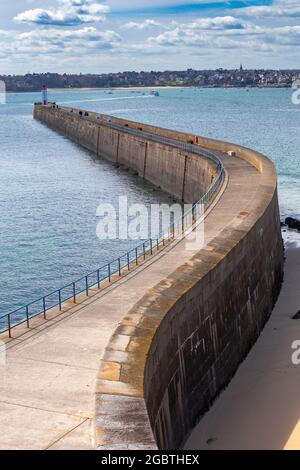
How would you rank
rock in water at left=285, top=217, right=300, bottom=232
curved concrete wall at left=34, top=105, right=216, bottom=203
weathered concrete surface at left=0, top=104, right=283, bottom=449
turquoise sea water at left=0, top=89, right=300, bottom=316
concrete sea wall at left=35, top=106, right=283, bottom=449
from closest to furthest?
weathered concrete surface at left=0, top=104, right=283, bottom=449, concrete sea wall at left=35, top=106, right=283, bottom=449, turquoise sea water at left=0, top=89, right=300, bottom=316, rock in water at left=285, top=217, right=300, bottom=232, curved concrete wall at left=34, top=105, right=216, bottom=203

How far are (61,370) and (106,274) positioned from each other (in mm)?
15529

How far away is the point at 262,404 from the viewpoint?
1741 cm

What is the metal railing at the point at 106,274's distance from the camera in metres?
17.4

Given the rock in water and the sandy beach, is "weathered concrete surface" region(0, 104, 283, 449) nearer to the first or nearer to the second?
the sandy beach

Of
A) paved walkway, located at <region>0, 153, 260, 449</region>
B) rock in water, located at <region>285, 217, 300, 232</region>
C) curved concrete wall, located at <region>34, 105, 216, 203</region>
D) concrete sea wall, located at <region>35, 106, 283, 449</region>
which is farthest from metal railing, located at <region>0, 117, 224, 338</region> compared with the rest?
rock in water, located at <region>285, 217, 300, 232</region>

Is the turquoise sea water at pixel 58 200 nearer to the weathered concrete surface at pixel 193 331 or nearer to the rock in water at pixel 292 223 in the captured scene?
the rock in water at pixel 292 223

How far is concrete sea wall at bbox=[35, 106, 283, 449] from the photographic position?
11.8 m

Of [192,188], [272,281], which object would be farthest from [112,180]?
[272,281]

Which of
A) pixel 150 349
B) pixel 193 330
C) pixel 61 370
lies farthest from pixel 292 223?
pixel 61 370

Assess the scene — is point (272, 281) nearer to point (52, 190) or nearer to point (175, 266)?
point (175, 266)

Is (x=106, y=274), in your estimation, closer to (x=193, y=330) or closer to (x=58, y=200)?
(x=193, y=330)

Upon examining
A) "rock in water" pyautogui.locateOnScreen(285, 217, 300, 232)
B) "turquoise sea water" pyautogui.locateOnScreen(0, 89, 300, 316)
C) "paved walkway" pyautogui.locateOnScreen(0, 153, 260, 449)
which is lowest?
"turquoise sea water" pyautogui.locateOnScreen(0, 89, 300, 316)

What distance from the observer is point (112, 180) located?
2328 inches

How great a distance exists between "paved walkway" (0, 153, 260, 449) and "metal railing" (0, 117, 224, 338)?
45 centimetres
